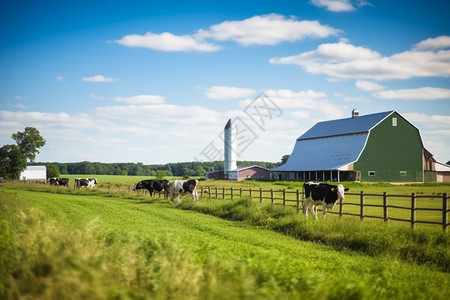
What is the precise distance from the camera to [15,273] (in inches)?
220

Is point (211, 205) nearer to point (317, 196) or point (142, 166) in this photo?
point (317, 196)

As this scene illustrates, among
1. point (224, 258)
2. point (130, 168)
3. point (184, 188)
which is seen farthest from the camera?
point (130, 168)

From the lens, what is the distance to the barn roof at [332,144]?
192 ft

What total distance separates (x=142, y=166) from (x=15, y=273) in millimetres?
185660

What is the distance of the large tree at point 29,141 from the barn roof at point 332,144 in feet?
189

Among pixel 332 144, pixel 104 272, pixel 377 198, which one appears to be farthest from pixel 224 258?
pixel 332 144

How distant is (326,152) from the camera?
64125 mm

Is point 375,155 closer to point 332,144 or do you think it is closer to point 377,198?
point 332,144

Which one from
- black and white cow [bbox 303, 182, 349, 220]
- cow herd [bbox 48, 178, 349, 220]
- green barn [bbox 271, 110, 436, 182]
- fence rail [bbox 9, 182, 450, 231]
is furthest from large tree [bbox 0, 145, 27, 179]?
black and white cow [bbox 303, 182, 349, 220]

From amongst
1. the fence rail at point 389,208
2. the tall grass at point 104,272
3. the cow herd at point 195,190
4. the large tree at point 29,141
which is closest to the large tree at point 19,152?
the large tree at point 29,141

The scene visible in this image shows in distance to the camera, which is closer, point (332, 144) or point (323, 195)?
point (323, 195)

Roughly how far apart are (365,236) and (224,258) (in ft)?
20.5

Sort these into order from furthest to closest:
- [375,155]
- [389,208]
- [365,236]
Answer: [375,155]
[389,208]
[365,236]

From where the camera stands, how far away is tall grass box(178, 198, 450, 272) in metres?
11.8
